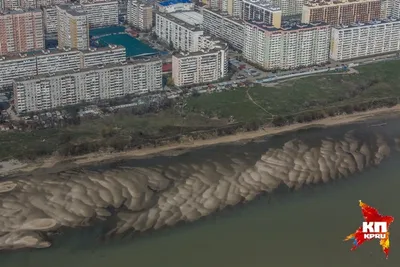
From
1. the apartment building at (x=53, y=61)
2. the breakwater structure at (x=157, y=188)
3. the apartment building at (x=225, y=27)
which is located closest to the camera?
the breakwater structure at (x=157, y=188)

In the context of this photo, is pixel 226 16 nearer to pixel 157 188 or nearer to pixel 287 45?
pixel 287 45

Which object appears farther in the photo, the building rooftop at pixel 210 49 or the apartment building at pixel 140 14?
the apartment building at pixel 140 14

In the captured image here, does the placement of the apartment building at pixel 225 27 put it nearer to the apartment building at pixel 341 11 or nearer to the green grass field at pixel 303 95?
the apartment building at pixel 341 11

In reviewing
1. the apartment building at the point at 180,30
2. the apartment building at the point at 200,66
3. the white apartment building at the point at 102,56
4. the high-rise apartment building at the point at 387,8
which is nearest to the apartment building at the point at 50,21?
the apartment building at the point at 180,30

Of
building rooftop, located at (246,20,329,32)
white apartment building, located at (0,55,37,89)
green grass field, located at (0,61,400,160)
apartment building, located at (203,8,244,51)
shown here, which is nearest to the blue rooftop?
apartment building, located at (203,8,244,51)

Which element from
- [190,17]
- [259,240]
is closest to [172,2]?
[190,17]

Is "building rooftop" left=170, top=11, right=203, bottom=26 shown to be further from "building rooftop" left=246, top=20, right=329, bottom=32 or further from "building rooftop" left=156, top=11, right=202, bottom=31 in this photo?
"building rooftop" left=246, top=20, right=329, bottom=32
